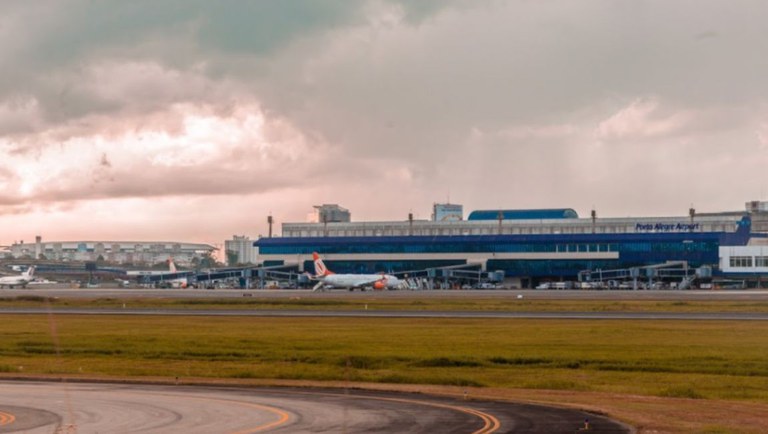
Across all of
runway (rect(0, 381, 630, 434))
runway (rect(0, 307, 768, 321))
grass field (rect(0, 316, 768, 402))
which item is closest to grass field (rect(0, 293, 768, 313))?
runway (rect(0, 307, 768, 321))

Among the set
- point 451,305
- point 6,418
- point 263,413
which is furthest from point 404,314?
point 6,418

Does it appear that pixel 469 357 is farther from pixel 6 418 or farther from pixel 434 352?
pixel 6 418

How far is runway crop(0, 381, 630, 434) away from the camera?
34938 mm

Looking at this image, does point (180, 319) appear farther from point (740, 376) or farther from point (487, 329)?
point (740, 376)

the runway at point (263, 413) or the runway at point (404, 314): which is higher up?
the runway at point (404, 314)

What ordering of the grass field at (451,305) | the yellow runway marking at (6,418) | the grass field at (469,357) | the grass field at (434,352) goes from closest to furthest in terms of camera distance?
the yellow runway marking at (6,418), the grass field at (469,357), the grass field at (434,352), the grass field at (451,305)

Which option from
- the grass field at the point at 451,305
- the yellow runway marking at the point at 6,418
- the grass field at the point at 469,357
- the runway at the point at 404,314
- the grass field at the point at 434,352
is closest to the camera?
the yellow runway marking at the point at 6,418

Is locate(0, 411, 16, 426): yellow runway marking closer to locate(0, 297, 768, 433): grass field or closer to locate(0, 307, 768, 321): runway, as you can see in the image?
locate(0, 297, 768, 433): grass field

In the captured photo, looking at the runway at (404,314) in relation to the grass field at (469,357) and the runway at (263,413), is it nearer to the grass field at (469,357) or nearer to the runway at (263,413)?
the grass field at (469,357)

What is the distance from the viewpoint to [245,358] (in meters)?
67.3

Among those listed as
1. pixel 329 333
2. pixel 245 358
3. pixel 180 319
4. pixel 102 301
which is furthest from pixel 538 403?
pixel 102 301

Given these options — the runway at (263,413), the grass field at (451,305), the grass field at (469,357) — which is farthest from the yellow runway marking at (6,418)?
the grass field at (451,305)

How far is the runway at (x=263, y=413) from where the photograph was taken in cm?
3494

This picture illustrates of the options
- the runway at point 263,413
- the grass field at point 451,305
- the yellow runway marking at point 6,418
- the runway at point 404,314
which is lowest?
the runway at point 263,413
